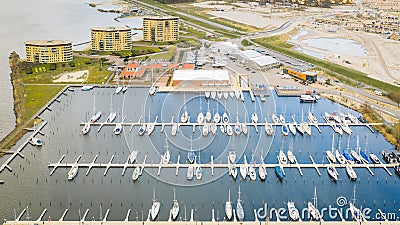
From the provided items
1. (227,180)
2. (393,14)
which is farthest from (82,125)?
(393,14)

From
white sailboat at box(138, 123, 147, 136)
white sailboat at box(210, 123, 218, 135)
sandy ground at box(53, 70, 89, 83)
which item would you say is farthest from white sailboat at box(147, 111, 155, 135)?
sandy ground at box(53, 70, 89, 83)

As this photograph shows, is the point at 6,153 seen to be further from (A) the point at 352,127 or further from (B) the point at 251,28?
(B) the point at 251,28

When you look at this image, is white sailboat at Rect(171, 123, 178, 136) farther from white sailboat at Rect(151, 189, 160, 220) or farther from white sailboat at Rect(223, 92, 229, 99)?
white sailboat at Rect(151, 189, 160, 220)

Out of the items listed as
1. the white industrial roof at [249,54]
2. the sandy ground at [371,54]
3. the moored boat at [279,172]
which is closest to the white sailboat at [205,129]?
the moored boat at [279,172]

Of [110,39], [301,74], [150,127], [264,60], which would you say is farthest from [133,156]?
[110,39]

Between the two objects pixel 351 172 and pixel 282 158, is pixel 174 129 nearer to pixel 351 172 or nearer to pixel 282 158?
pixel 282 158
